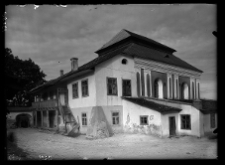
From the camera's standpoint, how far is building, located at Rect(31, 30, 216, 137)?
12.3m

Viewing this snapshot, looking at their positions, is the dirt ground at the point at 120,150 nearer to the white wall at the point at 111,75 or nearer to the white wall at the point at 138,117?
the white wall at the point at 138,117

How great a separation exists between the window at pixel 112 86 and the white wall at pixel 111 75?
0.28 meters

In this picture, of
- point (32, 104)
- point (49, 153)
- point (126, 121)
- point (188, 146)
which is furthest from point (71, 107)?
point (188, 146)

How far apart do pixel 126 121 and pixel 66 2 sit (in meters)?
11.2

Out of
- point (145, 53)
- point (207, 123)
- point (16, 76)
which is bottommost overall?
point (207, 123)

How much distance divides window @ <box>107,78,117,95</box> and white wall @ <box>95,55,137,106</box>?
278 mm

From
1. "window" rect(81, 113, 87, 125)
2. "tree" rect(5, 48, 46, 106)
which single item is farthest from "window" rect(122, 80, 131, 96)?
"tree" rect(5, 48, 46, 106)

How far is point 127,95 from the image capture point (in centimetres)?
1373

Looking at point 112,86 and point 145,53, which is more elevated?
point 145,53

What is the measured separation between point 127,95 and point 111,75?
2.39m

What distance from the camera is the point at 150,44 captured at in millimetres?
17969

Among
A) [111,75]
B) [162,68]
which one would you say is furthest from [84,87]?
[162,68]

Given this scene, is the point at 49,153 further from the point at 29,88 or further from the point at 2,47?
the point at 29,88

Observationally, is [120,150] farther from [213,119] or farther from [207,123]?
[213,119]
